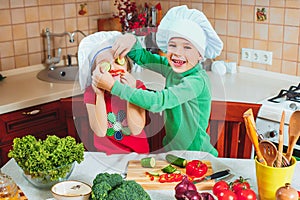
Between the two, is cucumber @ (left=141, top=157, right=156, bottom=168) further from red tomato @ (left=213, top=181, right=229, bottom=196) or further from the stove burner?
the stove burner

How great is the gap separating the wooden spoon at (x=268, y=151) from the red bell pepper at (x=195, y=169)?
0.23 m

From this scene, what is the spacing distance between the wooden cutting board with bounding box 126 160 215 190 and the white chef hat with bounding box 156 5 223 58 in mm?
405

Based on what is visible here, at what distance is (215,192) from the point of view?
4.44ft

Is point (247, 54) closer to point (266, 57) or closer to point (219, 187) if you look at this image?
point (266, 57)

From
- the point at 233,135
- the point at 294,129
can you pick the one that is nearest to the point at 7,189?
the point at 294,129

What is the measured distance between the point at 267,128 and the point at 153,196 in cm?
110

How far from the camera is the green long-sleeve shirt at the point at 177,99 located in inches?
53.5

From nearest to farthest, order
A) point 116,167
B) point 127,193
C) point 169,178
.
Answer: point 127,193 → point 169,178 → point 116,167

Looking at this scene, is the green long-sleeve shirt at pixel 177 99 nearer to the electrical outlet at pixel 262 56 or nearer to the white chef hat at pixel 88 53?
the white chef hat at pixel 88 53

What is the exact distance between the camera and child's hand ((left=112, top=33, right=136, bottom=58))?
137 cm

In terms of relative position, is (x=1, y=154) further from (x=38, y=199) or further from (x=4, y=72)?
(x=38, y=199)

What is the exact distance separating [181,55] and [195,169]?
0.39 m

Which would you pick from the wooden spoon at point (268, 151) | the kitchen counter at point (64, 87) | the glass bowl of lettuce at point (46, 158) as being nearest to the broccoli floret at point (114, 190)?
the glass bowl of lettuce at point (46, 158)

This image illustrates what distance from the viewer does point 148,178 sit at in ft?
4.88
